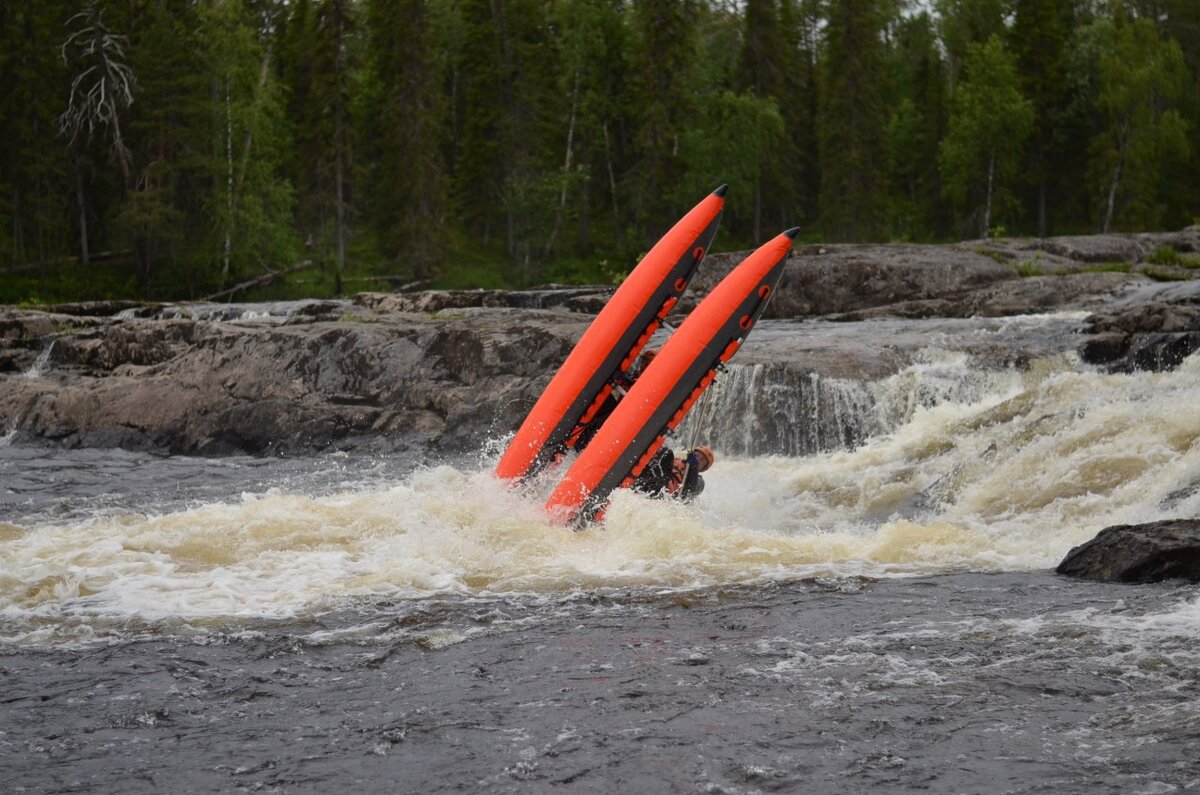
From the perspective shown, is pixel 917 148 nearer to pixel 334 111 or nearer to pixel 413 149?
pixel 413 149

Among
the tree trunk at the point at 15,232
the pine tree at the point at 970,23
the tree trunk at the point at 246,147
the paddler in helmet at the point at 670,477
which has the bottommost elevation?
the paddler in helmet at the point at 670,477

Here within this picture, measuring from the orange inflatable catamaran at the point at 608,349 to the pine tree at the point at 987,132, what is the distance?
3504cm

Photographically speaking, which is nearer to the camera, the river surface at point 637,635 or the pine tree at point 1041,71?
the river surface at point 637,635

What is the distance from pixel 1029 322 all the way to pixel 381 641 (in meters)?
13.6

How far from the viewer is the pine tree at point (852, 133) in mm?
45594

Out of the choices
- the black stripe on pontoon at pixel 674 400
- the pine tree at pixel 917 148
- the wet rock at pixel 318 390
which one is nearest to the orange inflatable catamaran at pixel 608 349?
the black stripe on pontoon at pixel 674 400

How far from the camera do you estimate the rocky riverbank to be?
15.7 metres

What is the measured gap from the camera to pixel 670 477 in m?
10.7

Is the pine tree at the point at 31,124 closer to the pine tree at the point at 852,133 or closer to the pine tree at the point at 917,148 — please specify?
the pine tree at the point at 852,133

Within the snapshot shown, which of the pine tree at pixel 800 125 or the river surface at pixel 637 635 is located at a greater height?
the pine tree at pixel 800 125

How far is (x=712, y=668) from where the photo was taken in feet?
22.1

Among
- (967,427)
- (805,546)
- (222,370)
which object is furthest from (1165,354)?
(222,370)

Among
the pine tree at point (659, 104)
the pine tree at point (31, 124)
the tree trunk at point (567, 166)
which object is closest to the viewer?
the pine tree at point (31, 124)

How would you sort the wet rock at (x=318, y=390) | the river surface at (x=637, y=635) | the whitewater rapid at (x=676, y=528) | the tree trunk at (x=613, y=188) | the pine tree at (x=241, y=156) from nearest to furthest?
the river surface at (x=637, y=635) → the whitewater rapid at (x=676, y=528) → the wet rock at (x=318, y=390) → the pine tree at (x=241, y=156) → the tree trunk at (x=613, y=188)
